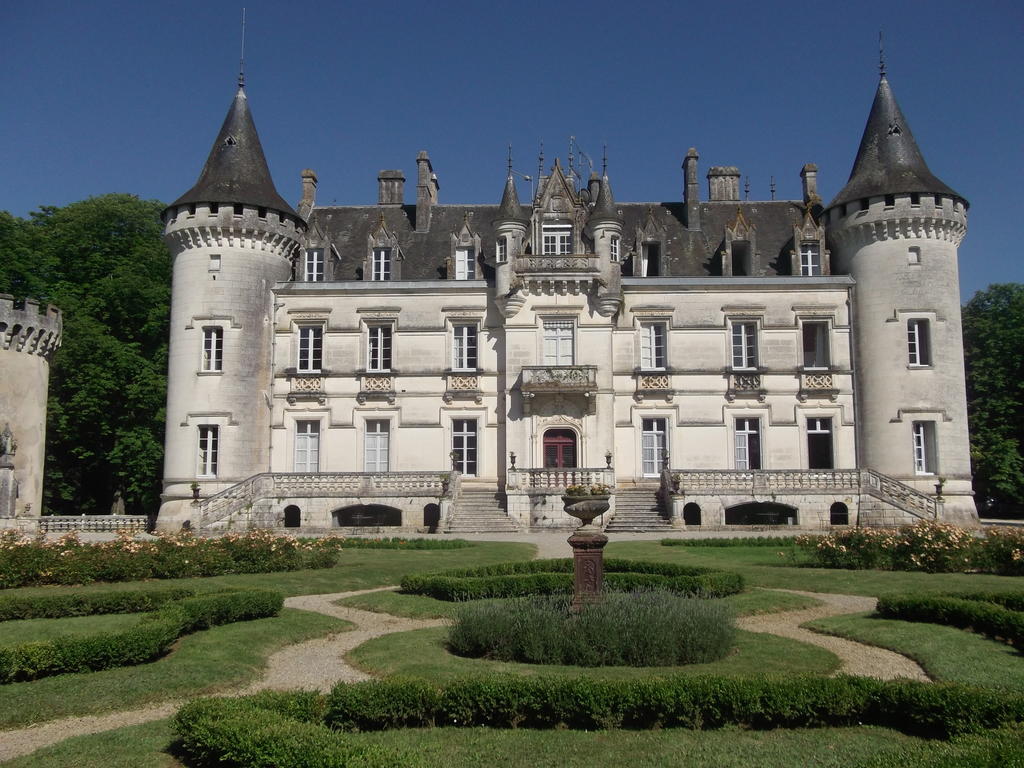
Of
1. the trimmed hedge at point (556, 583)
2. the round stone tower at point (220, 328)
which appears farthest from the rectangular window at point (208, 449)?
the trimmed hedge at point (556, 583)

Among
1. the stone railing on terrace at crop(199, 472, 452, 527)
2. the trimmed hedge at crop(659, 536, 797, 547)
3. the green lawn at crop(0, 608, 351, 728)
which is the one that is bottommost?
the green lawn at crop(0, 608, 351, 728)

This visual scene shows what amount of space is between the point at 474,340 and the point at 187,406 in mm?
11663

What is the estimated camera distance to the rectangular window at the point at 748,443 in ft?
119

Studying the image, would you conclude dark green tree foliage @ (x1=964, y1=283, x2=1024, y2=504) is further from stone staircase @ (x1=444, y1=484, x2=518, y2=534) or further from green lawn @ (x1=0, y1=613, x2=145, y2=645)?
green lawn @ (x1=0, y1=613, x2=145, y2=645)

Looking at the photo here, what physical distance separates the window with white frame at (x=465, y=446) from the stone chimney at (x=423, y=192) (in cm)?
980

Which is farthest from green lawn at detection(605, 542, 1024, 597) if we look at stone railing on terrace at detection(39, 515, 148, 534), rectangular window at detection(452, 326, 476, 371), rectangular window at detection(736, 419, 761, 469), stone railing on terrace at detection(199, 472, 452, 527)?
stone railing on terrace at detection(39, 515, 148, 534)

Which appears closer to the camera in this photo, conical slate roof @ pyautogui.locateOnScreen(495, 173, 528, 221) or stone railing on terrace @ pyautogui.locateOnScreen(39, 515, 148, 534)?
stone railing on terrace @ pyautogui.locateOnScreen(39, 515, 148, 534)

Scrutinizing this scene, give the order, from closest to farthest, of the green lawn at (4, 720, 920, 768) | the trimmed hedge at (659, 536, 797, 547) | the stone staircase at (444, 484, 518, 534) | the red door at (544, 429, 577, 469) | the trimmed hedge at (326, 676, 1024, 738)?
the green lawn at (4, 720, 920, 768) < the trimmed hedge at (326, 676, 1024, 738) < the trimmed hedge at (659, 536, 797, 547) < the stone staircase at (444, 484, 518, 534) < the red door at (544, 429, 577, 469)

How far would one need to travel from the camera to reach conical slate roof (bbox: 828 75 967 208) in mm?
Result: 35084

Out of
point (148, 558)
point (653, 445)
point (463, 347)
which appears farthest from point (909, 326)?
point (148, 558)

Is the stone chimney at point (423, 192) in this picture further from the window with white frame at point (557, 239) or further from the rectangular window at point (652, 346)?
the rectangular window at point (652, 346)

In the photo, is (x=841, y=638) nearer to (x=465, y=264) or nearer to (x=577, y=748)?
(x=577, y=748)

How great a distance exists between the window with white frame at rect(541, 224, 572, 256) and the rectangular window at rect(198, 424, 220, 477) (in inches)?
594

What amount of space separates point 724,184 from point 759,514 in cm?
1636
